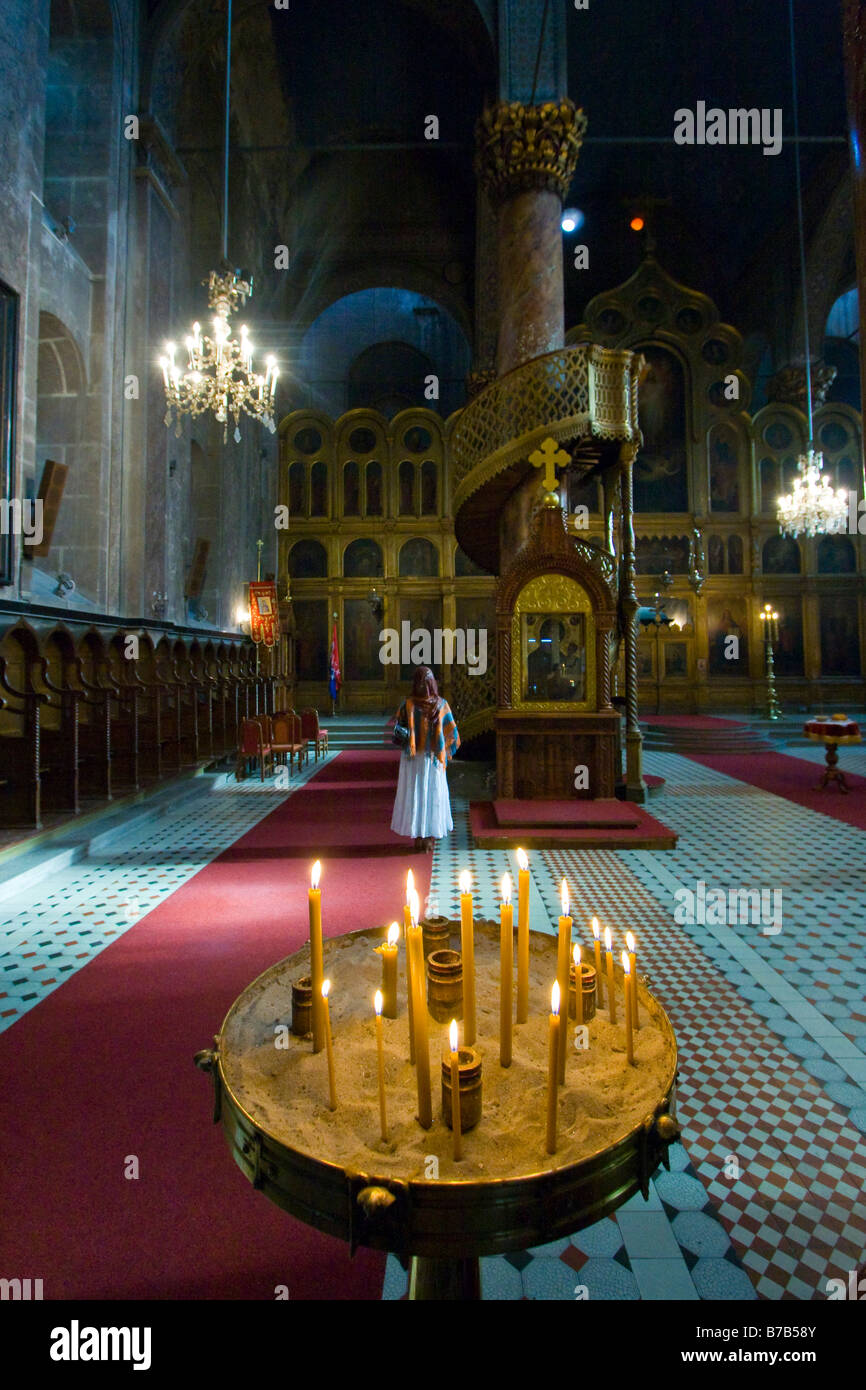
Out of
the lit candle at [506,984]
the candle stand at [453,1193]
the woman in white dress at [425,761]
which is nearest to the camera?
the candle stand at [453,1193]

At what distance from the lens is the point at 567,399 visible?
7586mm

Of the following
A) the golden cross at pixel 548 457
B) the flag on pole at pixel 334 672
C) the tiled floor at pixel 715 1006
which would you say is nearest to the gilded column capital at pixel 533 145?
the golden cross at pixel 548 457

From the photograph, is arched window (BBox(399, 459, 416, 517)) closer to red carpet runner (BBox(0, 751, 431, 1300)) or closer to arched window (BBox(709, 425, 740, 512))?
arched window (BBox(709, 425, 740, 512))

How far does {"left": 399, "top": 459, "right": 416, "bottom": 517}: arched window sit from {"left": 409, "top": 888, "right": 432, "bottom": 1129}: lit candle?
17.6 m

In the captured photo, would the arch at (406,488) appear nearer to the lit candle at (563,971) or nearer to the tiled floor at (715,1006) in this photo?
the tiled floor at (715,1006)

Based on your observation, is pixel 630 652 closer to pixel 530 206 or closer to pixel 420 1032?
pixel 530 206

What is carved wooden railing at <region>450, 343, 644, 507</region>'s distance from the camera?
24.8ft

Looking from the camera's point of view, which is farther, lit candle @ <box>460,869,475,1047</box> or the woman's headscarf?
the woman's headscarf

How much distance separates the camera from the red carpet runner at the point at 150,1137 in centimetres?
169

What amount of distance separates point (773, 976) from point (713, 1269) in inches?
76.1

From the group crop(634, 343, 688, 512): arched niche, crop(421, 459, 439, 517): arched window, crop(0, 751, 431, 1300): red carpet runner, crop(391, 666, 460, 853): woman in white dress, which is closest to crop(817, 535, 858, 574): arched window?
crop(634, 343, 688, 512): arched niche

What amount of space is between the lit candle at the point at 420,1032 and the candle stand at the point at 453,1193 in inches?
2.0

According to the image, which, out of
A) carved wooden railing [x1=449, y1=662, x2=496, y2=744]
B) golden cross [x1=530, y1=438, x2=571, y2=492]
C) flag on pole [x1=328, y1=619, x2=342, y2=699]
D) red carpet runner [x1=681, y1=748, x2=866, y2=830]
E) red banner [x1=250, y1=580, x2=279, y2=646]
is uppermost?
golden cross [x1=530, y1=438, x2=571, y2=492]
